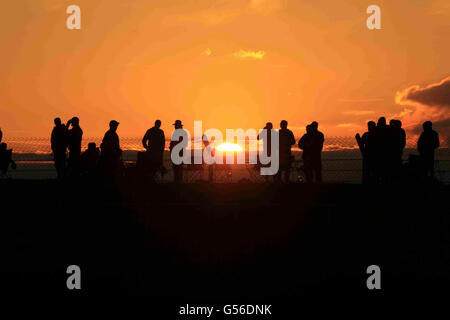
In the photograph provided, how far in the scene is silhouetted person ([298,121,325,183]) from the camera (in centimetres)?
2006

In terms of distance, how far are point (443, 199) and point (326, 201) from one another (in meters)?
2.72

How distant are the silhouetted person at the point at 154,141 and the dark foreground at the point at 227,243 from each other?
0.92 m

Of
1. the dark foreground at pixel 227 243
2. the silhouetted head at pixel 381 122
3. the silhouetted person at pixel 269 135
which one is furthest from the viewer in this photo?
the silhouetted person at pixel 269 135

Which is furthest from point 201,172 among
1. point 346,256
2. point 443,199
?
point 346,256

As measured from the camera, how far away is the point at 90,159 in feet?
68.8

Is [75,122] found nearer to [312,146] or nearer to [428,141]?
[312,146]

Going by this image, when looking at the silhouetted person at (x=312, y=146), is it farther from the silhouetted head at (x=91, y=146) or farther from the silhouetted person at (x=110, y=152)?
the silhouetted head at (x=91, y=146)

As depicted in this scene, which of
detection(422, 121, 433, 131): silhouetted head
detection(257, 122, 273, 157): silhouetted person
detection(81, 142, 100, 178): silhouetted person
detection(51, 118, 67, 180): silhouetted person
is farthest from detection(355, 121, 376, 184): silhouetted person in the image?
detection(51, 118, 67, 180): silhouetted person

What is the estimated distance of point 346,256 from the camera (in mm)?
13852

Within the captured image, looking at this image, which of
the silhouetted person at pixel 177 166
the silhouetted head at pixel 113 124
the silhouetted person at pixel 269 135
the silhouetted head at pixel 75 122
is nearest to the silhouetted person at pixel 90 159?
the silhouetted head at pixel 75 122

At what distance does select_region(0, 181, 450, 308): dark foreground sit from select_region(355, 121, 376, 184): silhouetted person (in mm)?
881

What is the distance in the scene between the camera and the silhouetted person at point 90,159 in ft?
68.2

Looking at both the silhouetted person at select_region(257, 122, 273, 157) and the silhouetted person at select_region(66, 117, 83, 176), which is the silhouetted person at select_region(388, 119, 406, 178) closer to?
the silhouetted person at select_region(257, 122, 273, 157)
